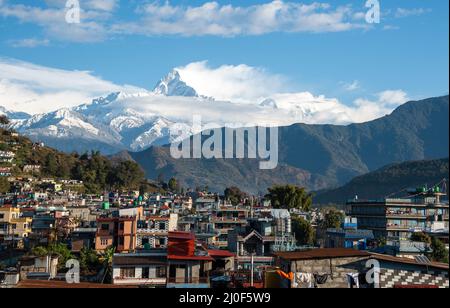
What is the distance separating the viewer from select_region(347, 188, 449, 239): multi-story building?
57531 millimetres

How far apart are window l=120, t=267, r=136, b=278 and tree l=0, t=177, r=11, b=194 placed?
2329 inches

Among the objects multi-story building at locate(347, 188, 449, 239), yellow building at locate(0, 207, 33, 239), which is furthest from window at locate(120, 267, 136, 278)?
multi-story building at locate(347, 188, 449, 239)

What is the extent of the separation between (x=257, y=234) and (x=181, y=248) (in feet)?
54.7

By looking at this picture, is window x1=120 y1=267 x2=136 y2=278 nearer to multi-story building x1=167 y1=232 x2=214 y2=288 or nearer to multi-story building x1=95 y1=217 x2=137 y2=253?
multi-story building x1=167 y1=232 x2=214 y2=288

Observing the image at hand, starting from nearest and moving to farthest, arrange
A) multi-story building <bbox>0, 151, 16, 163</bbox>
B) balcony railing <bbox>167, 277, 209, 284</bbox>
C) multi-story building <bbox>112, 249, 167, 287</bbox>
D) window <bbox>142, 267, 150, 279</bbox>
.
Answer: balcony railing <bbox>167, 277, 209, 284</bbox> → multi-story building <bbox>112, 249, 167, 287</bbox> → window <bbox>142, 267, 150, 279</bbox> → multi-story building <bbox>0, 151, 16, 163</bbox>

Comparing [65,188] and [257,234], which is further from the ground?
[65,188]

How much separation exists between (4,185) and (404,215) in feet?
177

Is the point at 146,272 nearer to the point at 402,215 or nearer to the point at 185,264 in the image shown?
the point at 185,264

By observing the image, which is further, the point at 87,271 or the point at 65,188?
the point at 65,188

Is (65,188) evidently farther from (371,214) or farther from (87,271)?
(87,271)

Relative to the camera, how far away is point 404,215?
191 ft

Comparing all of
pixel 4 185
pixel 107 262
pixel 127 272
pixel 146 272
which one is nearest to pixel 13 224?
pixel 107 262
